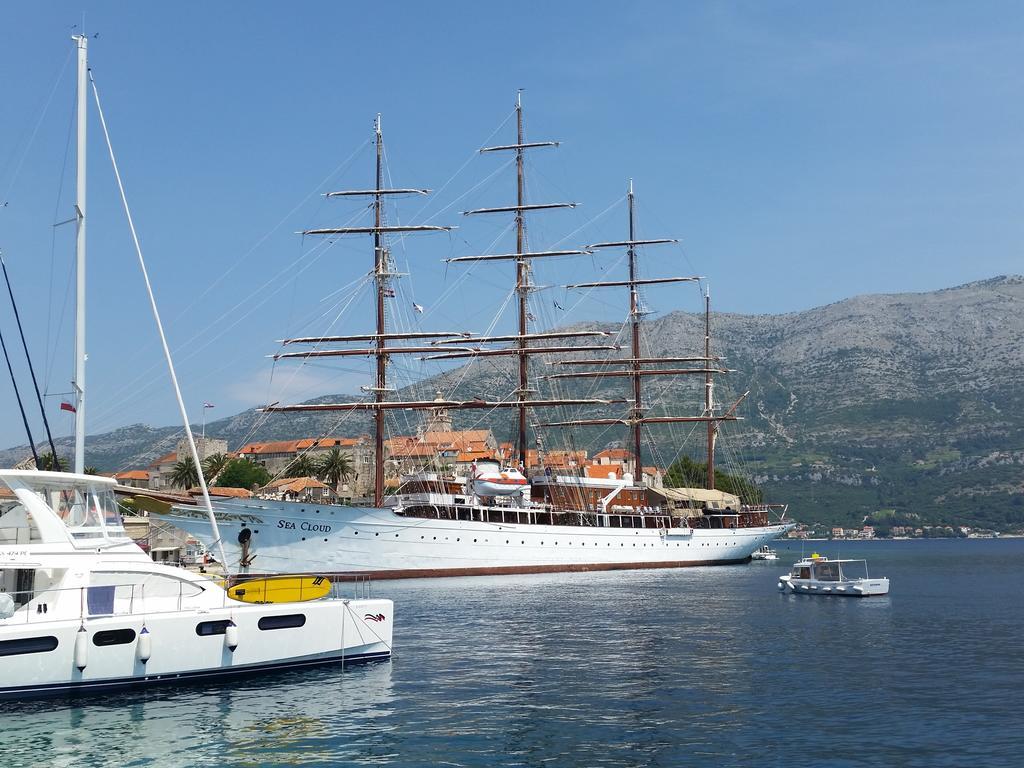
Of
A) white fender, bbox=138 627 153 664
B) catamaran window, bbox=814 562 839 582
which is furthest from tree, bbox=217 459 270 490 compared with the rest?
white fender, bbox=138 627 153 664

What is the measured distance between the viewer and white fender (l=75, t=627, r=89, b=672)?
20812 mm

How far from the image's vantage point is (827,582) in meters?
47.1

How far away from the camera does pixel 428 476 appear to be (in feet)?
Result: 199

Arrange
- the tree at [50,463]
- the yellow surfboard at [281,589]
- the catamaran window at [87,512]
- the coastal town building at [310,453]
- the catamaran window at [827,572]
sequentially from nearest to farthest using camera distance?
the catamaran window at [87,512] → the yellow surfboard at [281,589] → the tree at [50,463] → the catamaran window at [827,572] → the coastal town building at [310,453]

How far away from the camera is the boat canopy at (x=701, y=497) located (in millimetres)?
81675

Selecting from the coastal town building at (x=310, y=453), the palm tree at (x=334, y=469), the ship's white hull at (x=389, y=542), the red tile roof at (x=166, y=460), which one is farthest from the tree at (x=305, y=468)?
the red tile roof at (x=166, y=460)

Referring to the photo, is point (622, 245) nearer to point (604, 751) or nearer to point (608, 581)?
point (608, 581)

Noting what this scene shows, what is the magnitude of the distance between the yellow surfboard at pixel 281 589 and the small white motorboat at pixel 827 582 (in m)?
29.2

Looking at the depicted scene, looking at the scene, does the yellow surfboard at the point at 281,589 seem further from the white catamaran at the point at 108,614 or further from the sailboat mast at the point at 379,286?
the sailboat mast at the point at 379,286

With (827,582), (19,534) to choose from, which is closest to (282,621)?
(19,534)

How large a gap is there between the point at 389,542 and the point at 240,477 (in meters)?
71.8

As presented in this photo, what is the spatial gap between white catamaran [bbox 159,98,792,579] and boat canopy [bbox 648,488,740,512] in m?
0.15

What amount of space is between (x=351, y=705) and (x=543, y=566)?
147 ft

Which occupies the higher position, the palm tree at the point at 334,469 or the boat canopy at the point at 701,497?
the palm tree at the point at 334,469
